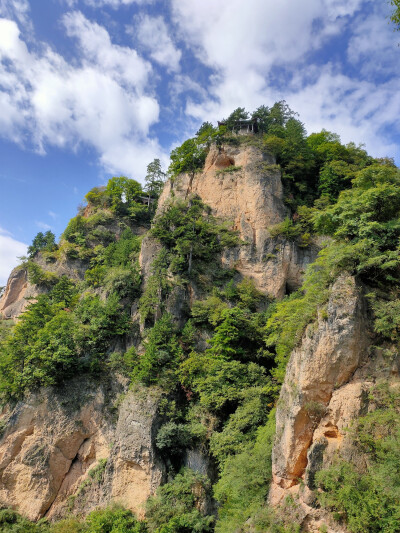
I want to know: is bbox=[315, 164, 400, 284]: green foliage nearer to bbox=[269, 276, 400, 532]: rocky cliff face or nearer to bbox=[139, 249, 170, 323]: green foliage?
bbox=[269, 276, 400, 532]: rocky cliff face

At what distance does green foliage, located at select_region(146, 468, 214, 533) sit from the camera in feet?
61.5

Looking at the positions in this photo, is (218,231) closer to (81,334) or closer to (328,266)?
(81,334)

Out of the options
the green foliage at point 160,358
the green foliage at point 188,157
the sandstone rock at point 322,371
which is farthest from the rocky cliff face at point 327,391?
the green foliage at point 188,157

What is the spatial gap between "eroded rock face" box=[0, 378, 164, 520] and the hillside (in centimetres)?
11

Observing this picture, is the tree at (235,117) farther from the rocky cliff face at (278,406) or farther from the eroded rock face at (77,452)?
the eroded rock face at (77,452)

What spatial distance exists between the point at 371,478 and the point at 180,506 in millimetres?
12132

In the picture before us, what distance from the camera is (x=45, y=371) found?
26031 millimetres

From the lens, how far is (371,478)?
12305 millimetres

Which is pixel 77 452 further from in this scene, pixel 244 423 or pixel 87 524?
pixel 244 423

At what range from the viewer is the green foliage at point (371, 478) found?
1144 centimetres

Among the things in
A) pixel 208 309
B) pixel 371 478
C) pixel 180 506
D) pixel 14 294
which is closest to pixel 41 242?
pixel 14 294

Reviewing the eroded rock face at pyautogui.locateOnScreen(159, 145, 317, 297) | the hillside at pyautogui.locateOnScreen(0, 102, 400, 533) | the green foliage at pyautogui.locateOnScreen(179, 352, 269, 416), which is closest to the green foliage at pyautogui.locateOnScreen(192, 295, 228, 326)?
the hillside at pyautogui.locateOnScreen(0, 102, 400, 533)

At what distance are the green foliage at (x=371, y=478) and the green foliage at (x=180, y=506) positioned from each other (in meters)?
9.20

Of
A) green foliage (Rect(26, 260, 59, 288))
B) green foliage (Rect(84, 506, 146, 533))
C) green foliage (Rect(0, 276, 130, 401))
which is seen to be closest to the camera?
green foliage (Rect(84, 506, 146, 533))
